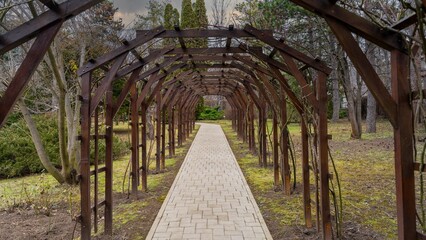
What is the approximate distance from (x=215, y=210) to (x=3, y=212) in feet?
11.0

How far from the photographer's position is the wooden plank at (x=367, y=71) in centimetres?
228

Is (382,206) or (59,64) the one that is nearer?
(382,206)

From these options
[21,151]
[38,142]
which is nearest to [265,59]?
[38,142]

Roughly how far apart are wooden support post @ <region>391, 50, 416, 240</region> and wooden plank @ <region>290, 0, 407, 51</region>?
5.9 inches

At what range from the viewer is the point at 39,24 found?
2293mm

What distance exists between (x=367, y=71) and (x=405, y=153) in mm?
601

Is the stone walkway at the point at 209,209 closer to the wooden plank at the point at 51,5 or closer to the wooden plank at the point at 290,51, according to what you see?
the wooden plank at the point at 290,51

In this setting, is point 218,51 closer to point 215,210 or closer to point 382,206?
point 215,210

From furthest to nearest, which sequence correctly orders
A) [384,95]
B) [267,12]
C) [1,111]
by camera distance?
[267,12], [384,95], [1,111]

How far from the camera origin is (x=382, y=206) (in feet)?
16.7

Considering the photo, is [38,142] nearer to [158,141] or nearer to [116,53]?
[158,141]

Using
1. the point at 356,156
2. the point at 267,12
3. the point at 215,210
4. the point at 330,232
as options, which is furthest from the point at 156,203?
the point at 267,12

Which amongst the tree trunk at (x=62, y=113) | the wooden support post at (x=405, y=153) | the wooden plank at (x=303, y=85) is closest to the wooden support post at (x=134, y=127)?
the tree trunk at (x=62, y=113)

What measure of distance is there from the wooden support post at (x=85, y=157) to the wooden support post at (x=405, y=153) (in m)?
2.87
